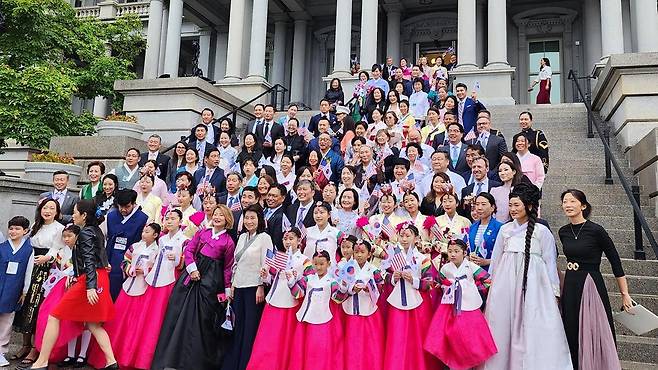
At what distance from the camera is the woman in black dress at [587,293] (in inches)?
165

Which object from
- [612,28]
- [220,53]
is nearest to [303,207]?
[612,28]

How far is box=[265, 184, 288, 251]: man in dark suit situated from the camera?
19.9 ft

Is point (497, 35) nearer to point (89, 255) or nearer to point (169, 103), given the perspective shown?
point (169, 103)

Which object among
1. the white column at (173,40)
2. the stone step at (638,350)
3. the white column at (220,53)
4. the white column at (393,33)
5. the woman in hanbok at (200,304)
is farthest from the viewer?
the white column at (220,53)

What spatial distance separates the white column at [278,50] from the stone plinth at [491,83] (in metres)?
10.3

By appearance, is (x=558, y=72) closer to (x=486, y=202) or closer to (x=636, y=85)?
(x=636, y=85)

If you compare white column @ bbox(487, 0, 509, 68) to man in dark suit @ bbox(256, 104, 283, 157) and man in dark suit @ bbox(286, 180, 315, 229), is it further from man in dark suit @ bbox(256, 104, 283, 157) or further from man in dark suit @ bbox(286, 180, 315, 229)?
man in dark suit @ bbox(286, 180, 315, 229)

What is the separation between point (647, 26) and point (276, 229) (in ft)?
45.4

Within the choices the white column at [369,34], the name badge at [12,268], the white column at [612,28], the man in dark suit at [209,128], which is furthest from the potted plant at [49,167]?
the white column at [612,28]

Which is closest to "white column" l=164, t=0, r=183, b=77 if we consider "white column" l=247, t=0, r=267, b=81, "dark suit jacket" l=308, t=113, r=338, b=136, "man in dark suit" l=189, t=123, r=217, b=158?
"white column" l=247, t=0, r=267, b=81

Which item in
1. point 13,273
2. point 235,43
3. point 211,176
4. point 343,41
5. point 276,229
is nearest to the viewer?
point 13,273

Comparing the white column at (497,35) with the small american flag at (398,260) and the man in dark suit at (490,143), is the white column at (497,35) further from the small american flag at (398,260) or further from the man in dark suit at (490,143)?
the small american flag at (398,260)

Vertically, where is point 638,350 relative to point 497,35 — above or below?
below

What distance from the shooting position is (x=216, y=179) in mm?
7992
